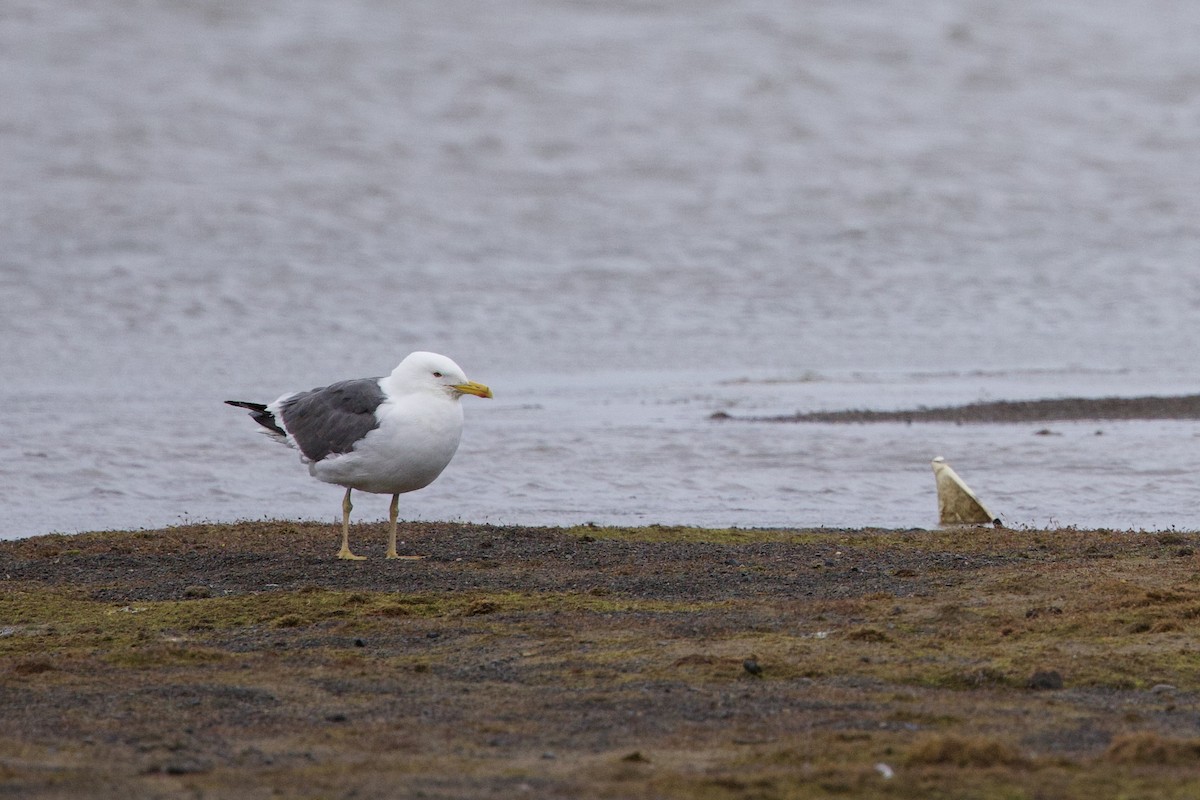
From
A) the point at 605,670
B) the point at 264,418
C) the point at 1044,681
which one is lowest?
the point at 605,670

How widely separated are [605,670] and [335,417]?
11.0 feet

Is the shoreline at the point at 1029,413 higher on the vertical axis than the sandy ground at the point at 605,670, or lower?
higher

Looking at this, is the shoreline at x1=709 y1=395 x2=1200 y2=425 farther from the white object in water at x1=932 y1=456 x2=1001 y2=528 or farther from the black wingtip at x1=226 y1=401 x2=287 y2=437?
the black wingtip at x1=226 y1=401 x2=287 y2=437

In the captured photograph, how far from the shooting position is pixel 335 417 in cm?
889

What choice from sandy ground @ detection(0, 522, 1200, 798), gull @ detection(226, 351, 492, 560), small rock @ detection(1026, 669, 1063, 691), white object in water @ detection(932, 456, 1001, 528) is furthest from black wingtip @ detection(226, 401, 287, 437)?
small rock @ detection(1026, 669, 1063, 691)

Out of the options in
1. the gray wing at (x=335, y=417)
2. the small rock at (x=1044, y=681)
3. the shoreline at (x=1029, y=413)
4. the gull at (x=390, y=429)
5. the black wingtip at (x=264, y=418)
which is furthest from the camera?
the shoreline at (x=1029, y=413)

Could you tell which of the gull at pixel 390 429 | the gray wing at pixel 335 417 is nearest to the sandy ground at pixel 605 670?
the gull at pixel 390 429

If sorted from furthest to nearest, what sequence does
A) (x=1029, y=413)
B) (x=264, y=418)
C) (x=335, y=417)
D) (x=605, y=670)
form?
(x=1029, y=413)
(x=264, y=418)
(x=335, y=417)
(x=605, y=670)

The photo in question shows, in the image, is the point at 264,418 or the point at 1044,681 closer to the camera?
the point at 1044,681

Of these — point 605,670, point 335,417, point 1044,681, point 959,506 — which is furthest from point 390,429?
point 1044,681

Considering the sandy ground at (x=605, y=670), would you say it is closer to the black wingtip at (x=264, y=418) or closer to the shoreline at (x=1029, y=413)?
the black wingtip at (x=264, y=418)

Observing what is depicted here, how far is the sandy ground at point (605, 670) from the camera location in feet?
15.3

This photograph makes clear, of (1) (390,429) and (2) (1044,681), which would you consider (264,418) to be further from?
(2) (1044,681)

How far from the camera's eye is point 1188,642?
20.7 ft
